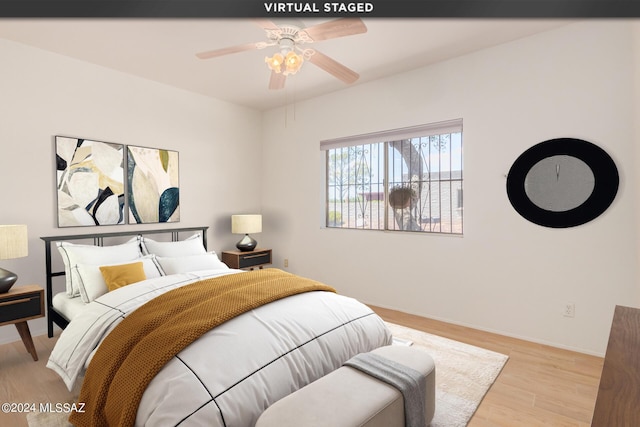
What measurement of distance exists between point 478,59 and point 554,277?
2034mm

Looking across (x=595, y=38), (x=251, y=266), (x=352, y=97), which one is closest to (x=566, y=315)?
(x=595, y=38)

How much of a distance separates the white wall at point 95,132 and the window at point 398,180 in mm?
1392

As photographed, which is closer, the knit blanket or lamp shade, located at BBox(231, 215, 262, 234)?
the knit blanket

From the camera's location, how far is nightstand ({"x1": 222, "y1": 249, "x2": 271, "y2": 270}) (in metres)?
4.41

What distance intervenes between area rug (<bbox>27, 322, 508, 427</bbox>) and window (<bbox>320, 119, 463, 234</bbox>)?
1.14m

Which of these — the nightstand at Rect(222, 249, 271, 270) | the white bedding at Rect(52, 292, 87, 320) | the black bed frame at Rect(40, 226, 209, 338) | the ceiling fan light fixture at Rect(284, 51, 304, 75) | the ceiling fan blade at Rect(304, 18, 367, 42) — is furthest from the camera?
the nightstand at Rect(222, 249, 271, 270)

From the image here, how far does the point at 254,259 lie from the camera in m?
4.60

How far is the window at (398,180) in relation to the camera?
11.6 ft

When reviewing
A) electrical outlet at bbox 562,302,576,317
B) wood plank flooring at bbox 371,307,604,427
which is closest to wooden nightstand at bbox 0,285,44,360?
wood plank flooring at bbox 371,307,604,427

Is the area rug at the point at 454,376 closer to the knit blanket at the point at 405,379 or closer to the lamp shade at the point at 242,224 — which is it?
the knit blanket at the point at 405,379

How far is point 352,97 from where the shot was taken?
13.7ft

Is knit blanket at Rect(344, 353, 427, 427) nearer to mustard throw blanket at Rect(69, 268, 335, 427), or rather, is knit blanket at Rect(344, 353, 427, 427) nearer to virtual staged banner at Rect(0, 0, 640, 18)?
mustard throw blanket at Rect(69, 268, 335, 427)

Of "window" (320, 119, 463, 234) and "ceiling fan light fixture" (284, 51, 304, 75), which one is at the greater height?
"ceiling fan light fixture" (284, 51, 304, 75)

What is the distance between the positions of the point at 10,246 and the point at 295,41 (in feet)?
8.42
